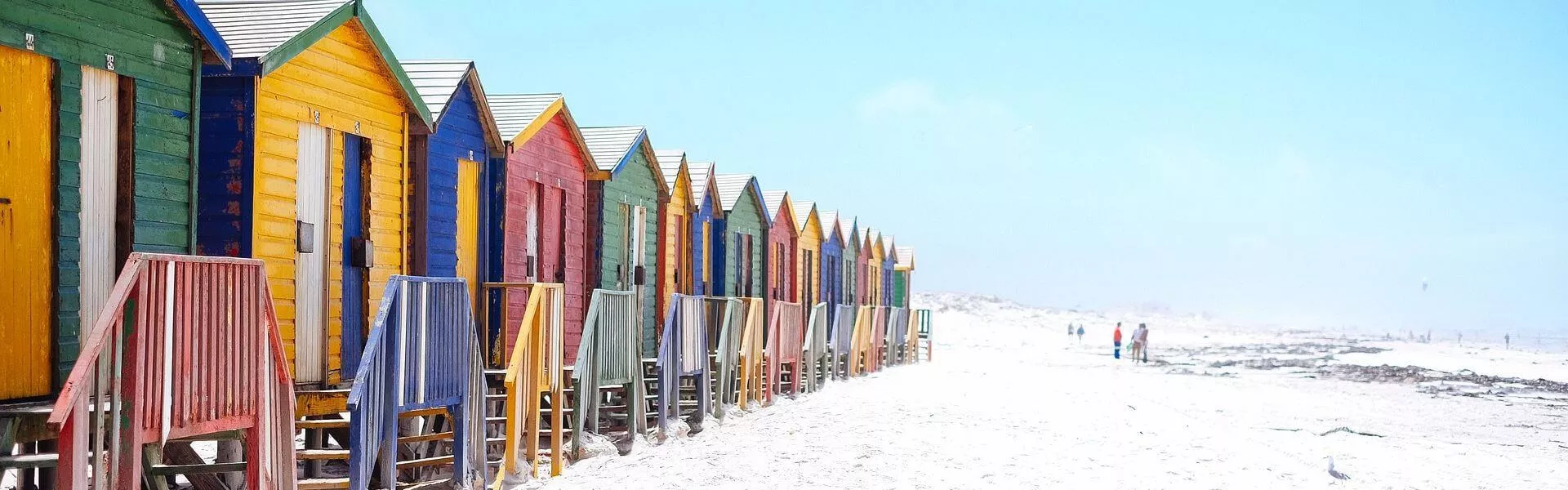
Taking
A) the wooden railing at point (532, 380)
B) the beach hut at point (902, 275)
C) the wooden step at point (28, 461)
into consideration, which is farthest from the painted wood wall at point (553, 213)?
the beach hut at point (902, 275)

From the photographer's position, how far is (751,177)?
72.4 feet

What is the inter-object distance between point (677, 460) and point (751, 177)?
9976 mm

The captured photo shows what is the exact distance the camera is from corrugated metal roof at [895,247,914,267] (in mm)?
43631

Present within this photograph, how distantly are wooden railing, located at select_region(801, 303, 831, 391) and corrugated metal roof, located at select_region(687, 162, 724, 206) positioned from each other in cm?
313

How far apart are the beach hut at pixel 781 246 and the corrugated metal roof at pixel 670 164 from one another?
4.72 m

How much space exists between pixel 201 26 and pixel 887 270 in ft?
110

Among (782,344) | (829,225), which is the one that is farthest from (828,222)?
(782,344)

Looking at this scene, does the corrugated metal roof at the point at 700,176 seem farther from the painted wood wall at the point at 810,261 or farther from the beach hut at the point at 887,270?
the beach hut at the point at 887,270

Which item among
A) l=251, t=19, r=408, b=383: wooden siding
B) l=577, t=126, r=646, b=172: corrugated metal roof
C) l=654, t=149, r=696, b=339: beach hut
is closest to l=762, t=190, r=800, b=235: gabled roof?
l=654, t=149, r=696, b=339: beach hut

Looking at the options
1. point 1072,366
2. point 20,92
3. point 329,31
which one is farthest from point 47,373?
point 1072,366

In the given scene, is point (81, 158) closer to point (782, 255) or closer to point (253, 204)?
point (253, 204)

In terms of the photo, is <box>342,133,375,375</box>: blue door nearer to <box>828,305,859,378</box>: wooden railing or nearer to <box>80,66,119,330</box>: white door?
<box>80,66,119,330</box>: white door

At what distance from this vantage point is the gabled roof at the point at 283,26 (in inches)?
339

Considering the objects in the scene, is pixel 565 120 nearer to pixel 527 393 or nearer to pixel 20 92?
pixel 527 393
